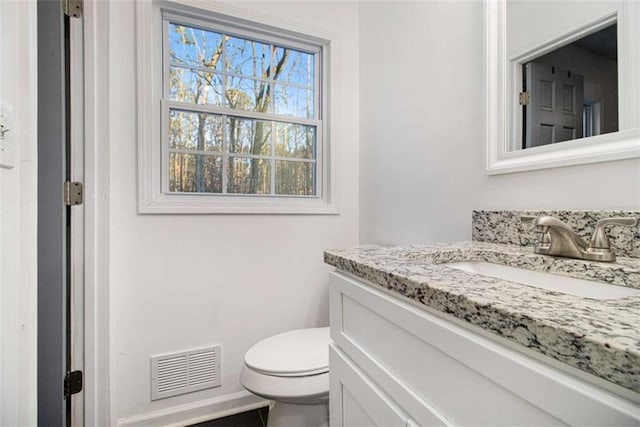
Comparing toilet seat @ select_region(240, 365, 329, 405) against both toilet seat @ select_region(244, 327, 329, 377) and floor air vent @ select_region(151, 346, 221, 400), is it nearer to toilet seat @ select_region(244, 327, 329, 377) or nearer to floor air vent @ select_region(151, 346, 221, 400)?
toilet seat @ select_region(244, 327, 329, 377)

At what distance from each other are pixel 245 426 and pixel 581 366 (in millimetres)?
1520

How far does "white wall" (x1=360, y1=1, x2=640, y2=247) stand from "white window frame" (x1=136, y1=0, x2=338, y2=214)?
0.77 ft

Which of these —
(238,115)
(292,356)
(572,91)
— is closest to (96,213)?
(238,115)

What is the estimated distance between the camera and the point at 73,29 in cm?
123

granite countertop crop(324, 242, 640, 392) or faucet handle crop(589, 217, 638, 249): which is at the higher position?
faucet handle crop(589, 217, 638, 249)

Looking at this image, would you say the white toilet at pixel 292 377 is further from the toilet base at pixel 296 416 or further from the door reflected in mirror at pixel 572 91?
the door reflected in mirror at pixel 572 91

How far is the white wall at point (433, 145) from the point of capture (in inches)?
33.5

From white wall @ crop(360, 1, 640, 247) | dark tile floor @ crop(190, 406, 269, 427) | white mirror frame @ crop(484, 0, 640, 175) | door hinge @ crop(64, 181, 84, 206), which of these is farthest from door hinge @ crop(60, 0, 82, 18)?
dark tile floor @ crop(190, 406, 269, 427)

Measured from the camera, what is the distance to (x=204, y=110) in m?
1.54

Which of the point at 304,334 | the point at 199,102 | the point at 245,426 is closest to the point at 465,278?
the point at 304,334

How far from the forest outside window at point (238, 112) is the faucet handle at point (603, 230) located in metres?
1.28
